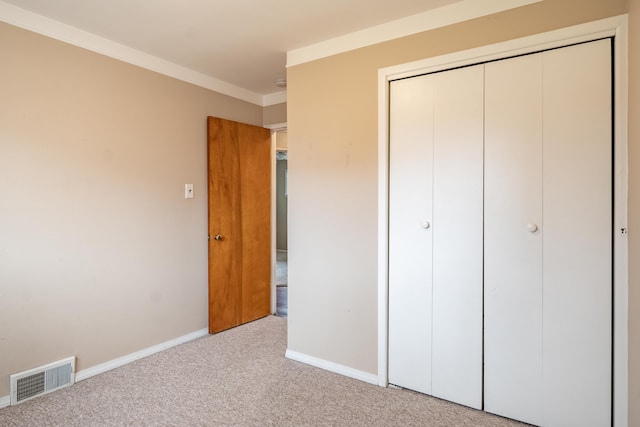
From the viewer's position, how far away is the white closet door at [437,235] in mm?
2145

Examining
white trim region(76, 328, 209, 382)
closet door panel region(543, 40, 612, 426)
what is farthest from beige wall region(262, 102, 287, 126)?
closet door panel region(543, 40, 612, 426)

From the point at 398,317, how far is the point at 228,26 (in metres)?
2.18

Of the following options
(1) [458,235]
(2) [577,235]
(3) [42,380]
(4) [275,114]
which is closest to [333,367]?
(1) [458,235]

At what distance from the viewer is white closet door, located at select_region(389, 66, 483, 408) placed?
214cm

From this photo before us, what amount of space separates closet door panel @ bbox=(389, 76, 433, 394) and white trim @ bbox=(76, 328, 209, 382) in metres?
1.80

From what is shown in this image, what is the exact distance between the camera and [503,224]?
205 cm

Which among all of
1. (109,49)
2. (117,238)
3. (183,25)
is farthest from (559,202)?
(109,49)

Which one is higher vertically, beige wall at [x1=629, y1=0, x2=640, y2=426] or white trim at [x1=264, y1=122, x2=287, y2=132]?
white trim at [x1=264, y1=122, x2=287, y2=132]

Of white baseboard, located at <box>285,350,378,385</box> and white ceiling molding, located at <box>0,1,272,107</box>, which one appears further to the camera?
white baseboard, located at <box>285,350,378,385</box>

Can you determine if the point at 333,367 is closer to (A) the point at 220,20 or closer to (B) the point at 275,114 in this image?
(A) the point at 220,20

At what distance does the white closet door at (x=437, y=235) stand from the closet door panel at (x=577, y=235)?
344mm

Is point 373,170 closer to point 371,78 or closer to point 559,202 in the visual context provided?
point 371,78

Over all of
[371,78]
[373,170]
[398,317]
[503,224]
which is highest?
[371,78]

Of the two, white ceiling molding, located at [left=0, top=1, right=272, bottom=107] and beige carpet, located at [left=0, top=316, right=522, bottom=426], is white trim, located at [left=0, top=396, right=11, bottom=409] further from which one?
white ceiling molding, located at [left=0, top=1, right=272, bottom=107]
